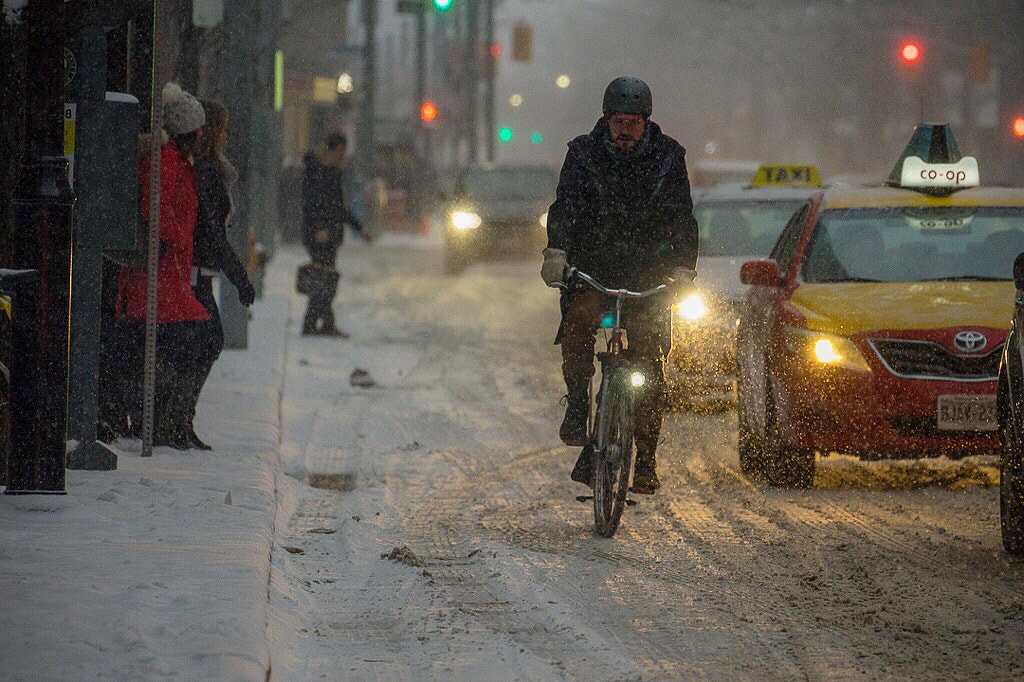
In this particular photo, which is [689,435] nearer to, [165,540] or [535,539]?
[535,539]

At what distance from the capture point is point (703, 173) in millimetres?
28484

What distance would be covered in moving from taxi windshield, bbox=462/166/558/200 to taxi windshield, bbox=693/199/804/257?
1446 cm

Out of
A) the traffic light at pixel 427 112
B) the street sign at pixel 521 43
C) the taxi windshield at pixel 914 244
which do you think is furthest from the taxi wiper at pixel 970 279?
the traffic light at pixel 427 112

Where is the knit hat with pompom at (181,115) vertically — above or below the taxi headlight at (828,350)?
above

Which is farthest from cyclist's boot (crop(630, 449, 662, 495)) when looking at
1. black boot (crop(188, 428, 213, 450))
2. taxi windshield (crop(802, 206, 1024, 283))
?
black boot (crop(188, 428, 213, 450))

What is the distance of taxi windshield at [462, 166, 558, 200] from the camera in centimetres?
2762

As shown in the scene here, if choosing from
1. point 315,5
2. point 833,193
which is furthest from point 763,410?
point 315,5

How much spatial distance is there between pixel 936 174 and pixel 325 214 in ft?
25.4

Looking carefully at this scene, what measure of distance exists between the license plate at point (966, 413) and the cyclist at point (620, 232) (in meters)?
1.52

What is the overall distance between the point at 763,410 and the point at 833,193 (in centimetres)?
171

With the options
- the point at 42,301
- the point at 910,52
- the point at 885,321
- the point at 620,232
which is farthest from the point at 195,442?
the point at 910,52

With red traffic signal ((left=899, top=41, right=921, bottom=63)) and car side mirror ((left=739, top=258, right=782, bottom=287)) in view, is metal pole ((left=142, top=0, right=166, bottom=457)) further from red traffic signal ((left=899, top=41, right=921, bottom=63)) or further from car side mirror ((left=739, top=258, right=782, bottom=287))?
red traffic signal ((left=899, top=41, right=921, bottom=63))

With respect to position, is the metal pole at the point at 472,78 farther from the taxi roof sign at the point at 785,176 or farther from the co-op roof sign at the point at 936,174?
the co-op roof sign at the point at 936,174

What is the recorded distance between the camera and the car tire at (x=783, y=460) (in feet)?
27.7
